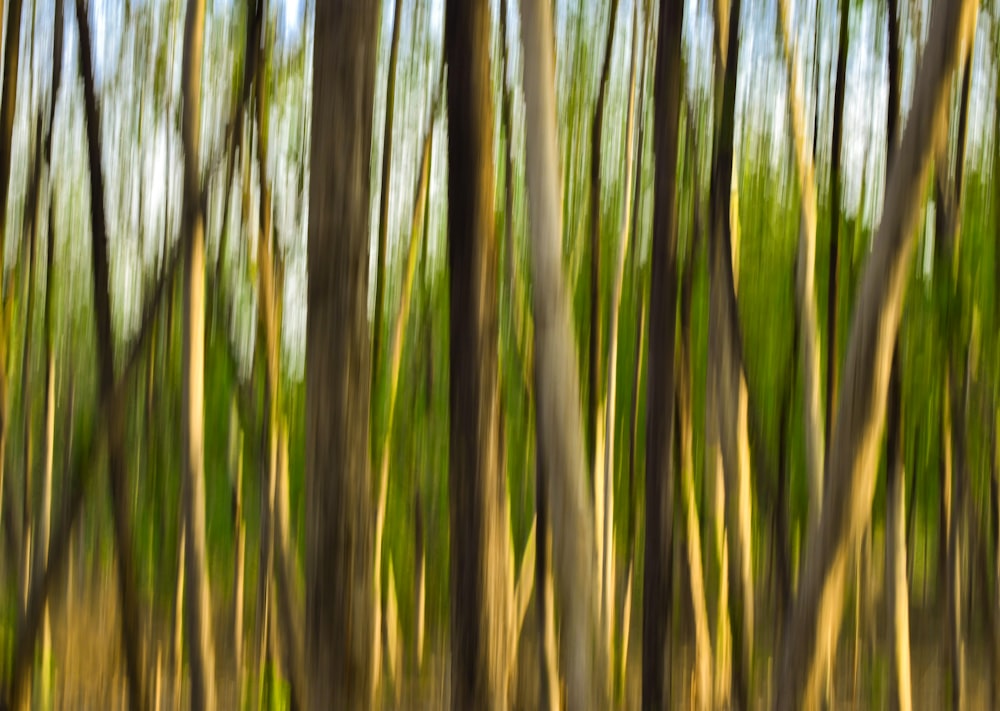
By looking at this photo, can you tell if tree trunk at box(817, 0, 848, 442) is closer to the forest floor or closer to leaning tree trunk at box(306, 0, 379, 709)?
the forest floor

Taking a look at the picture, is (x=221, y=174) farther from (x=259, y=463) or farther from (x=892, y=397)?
(x=892, y=397)

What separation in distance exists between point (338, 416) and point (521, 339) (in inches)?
56.3

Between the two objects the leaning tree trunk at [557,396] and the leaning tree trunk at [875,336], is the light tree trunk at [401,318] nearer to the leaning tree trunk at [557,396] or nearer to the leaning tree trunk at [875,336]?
the leaning tree trunk at [557,396]

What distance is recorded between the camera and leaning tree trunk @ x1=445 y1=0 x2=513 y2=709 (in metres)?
1.20

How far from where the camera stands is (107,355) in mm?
2047

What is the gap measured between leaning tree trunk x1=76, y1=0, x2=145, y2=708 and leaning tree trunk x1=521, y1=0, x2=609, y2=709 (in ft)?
4.24

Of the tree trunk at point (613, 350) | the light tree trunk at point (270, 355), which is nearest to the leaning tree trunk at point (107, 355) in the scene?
the light tree trunk at point (270, 355)

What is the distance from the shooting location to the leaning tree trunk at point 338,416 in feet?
3.49

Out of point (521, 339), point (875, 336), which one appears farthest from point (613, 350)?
point (875, 336)

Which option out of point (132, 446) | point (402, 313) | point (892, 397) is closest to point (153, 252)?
point (132, 446)

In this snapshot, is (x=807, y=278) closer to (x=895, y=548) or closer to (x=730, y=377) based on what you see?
(x=730, y=377)

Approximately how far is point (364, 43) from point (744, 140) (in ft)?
4.44

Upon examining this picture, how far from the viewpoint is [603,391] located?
2.81m

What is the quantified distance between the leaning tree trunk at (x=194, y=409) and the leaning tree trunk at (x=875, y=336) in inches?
51.6
